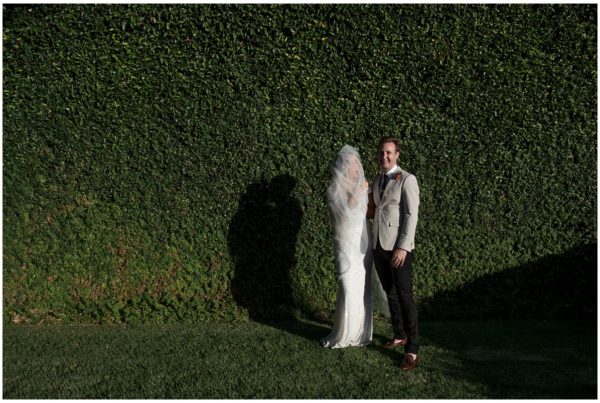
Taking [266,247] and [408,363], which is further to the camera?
[266,247]

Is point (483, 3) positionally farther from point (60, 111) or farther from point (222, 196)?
point (60, 111)

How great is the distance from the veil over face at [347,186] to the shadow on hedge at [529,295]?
182 centimetres

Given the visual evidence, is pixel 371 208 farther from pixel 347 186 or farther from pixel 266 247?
pixel 266 247

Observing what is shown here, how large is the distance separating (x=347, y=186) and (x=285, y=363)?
166cm

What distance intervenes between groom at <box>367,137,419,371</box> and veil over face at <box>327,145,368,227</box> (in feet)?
0.55

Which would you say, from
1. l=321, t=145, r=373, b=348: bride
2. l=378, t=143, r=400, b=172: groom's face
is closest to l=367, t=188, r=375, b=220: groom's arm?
l=321, t=145, r=373, b=348: bride

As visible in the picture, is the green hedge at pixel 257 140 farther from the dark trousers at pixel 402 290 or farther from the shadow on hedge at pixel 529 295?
the dark trousers at pixel 402 290

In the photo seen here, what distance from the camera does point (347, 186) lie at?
4.50 m

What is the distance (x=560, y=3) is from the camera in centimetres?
523

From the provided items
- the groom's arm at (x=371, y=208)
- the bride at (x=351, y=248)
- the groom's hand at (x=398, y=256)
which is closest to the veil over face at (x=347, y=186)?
the bride at (x=351, y=248)

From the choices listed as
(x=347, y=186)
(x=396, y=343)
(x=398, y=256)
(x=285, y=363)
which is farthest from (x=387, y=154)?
(x=285, y=363)

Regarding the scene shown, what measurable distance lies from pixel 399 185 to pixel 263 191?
1.69m

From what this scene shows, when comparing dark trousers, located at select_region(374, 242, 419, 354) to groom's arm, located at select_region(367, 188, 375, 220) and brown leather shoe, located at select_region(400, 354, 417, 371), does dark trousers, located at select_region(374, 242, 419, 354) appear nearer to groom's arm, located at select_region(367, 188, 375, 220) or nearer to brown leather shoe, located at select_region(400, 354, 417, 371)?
brown leather shoe, located at select_region(400, 354, 417, 371)

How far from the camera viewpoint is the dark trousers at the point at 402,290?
427 centimetres
